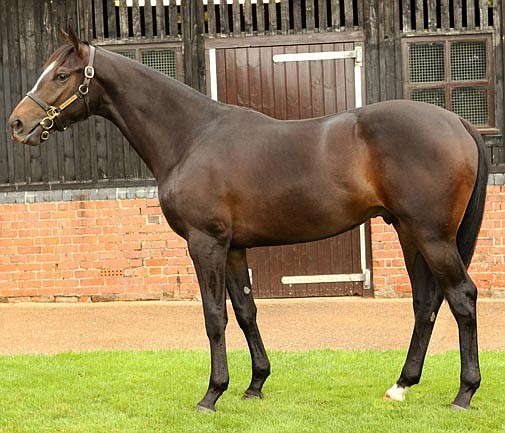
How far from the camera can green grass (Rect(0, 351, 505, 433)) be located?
Result: 4918 mm

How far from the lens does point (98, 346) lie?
7539 millimetres

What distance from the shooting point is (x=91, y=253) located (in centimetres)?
966

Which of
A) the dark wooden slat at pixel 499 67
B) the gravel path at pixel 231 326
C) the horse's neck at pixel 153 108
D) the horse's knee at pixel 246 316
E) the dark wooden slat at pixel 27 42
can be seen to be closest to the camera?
the horse's neck at pixel 153 108

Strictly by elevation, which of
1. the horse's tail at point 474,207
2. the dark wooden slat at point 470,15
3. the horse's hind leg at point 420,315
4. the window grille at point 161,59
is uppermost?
the dark wooden slat at point 470,15

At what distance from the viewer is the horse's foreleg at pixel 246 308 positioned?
5.45 m

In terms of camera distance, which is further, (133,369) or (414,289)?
(133,369)

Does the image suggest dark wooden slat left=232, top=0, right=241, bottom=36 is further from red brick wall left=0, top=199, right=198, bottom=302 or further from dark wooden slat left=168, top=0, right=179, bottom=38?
red brick wall left=0, top=199, right=198, bottom=302

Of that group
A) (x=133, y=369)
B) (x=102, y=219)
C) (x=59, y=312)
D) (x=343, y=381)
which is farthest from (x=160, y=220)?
(x=343, y=381)

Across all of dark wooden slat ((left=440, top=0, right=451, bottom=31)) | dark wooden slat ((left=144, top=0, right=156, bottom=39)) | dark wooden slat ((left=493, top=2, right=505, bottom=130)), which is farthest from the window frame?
dark wooden slat ((left=493, top=2, right=505, bottom=130))

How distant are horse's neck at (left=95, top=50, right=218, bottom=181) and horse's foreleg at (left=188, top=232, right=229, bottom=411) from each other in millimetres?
555

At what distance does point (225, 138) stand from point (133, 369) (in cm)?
213

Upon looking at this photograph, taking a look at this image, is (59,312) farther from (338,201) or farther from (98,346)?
(338,201)

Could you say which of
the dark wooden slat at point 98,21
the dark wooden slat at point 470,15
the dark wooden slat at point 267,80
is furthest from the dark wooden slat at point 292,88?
the dark wooden slat at point 98,21

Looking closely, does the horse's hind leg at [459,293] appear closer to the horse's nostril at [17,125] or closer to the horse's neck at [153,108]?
the horse's neck at [153,108]
